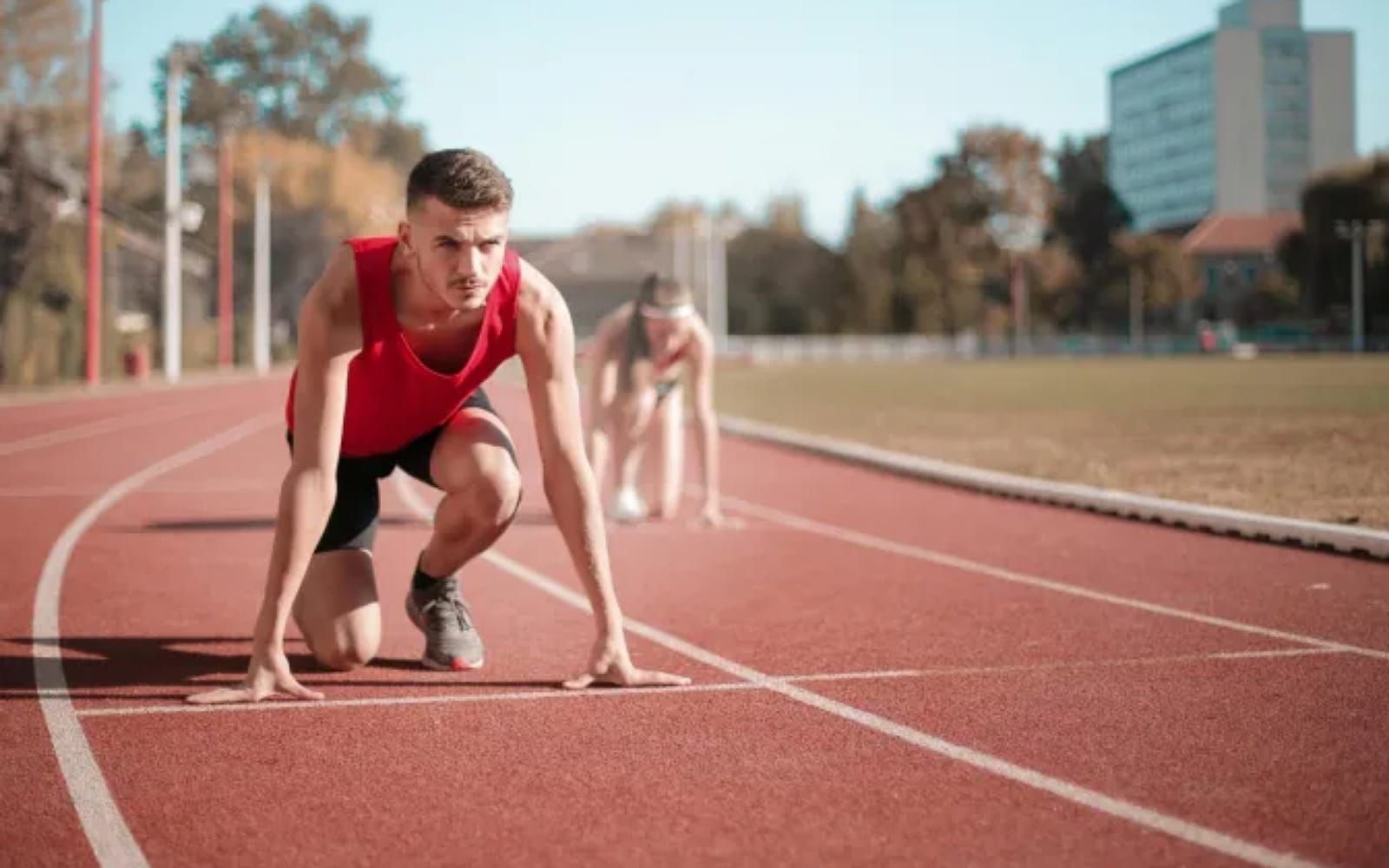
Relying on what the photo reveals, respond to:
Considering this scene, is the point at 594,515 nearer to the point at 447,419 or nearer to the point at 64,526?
the point at 447,419

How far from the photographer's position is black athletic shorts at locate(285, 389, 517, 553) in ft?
22.8

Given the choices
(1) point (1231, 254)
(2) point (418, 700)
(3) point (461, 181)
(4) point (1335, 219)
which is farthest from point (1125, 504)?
(1) point (1231, 254)

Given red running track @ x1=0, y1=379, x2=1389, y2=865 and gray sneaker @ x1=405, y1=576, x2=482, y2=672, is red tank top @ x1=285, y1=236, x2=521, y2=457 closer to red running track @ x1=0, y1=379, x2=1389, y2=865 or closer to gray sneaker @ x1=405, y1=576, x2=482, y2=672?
gray sneaker @ x1=405, y1=576, x2=482, y2=672

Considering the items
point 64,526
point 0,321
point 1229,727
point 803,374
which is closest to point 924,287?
point 803,374

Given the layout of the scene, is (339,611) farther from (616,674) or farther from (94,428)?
(94,428)

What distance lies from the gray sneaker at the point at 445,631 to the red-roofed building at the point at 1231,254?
119 meters

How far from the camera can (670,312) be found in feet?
40.0

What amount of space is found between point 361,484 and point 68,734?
1.71m

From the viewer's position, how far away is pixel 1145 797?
4.72m

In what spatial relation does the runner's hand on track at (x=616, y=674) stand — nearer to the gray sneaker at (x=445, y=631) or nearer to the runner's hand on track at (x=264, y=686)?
the gray sneaker at (x=445, y=631)

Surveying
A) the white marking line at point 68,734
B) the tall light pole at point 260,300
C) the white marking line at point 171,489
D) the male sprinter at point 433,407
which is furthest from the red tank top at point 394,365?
the tall light pole at point 260,300

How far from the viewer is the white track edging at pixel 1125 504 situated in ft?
34.3

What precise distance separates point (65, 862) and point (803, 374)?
55347mm

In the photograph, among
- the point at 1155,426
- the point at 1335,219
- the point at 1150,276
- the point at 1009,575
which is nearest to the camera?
the point at 1009,575
